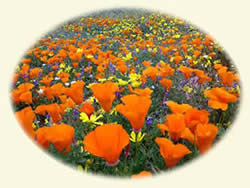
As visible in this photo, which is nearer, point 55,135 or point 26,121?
point 55,135

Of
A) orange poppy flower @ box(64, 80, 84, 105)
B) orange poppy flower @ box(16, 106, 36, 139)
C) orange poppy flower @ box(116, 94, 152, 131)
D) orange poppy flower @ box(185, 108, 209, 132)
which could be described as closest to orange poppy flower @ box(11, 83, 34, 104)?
orange poppy flower @ box(64, 80, 84, 105)

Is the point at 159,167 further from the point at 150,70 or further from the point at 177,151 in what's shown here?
the point at 150,70

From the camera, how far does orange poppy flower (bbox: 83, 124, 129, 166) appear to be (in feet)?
4.56

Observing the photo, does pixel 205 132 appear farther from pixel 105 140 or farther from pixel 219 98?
pixel 105 140

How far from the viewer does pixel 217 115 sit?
7.92 feet

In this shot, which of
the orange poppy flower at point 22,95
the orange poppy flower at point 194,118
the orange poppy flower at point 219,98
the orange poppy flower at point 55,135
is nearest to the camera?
the orange poppy flower at point 55,135

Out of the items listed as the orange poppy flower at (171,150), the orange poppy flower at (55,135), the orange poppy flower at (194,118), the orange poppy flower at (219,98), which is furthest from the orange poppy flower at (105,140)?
the orange poppy flower at (219,98)

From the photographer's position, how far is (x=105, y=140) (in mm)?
1387

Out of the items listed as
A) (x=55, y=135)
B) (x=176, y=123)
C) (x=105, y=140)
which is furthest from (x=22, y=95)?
(x=176, y=123)

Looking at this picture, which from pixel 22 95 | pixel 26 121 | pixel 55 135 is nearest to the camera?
pixel 55 135

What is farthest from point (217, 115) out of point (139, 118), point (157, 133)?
point (139, 118)

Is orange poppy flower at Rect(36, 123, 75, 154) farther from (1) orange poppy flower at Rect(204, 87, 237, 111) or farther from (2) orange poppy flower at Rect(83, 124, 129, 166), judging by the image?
(1) orange poppy flower at Rect(204, 87, 237, 111)

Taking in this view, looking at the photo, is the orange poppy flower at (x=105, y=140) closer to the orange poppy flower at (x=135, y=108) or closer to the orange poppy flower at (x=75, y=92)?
the orange poppy flower at (x=135, y=108)

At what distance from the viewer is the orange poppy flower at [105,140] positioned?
54.7 inches
